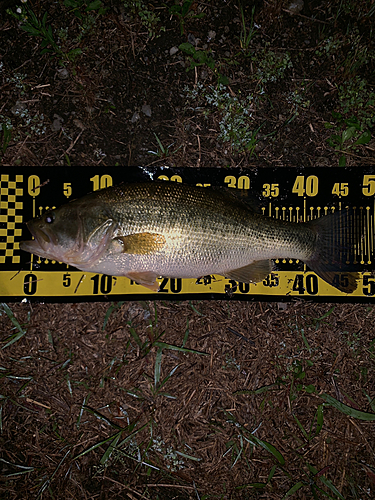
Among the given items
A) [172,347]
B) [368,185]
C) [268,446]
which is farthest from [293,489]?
[368,185]

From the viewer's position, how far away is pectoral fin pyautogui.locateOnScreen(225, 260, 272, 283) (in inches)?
117

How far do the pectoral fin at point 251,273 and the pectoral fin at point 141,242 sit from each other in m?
0.78

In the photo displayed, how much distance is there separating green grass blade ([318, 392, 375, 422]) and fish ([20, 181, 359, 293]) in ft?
5.23

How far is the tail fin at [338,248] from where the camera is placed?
3.03 m

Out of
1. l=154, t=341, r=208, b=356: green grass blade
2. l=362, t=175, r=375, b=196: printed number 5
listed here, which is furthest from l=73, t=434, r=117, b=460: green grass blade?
l=362, t=175, r=375, b=196: printed number 5

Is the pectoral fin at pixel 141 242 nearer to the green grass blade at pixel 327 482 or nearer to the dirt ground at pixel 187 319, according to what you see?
the dirt ground at pixel 187 319

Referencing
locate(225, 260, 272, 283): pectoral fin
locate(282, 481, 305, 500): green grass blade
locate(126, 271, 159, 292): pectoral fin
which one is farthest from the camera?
locate(282, 481, 305, 500): green grass blade

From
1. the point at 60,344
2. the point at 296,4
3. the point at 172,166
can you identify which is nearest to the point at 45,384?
the point at 60,344

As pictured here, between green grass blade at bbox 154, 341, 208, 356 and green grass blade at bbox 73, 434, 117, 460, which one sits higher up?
green grass blade at bbox 154, 341, 208, 356

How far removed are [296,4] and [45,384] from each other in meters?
4.90

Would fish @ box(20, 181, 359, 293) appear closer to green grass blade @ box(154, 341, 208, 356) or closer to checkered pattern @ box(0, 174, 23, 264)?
checkered pattern @ box(0, 174, 23, 264)

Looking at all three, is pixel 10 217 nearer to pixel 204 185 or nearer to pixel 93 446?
pixel 204 185

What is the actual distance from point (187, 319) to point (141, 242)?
1.07 metres

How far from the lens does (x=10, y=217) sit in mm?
3145
